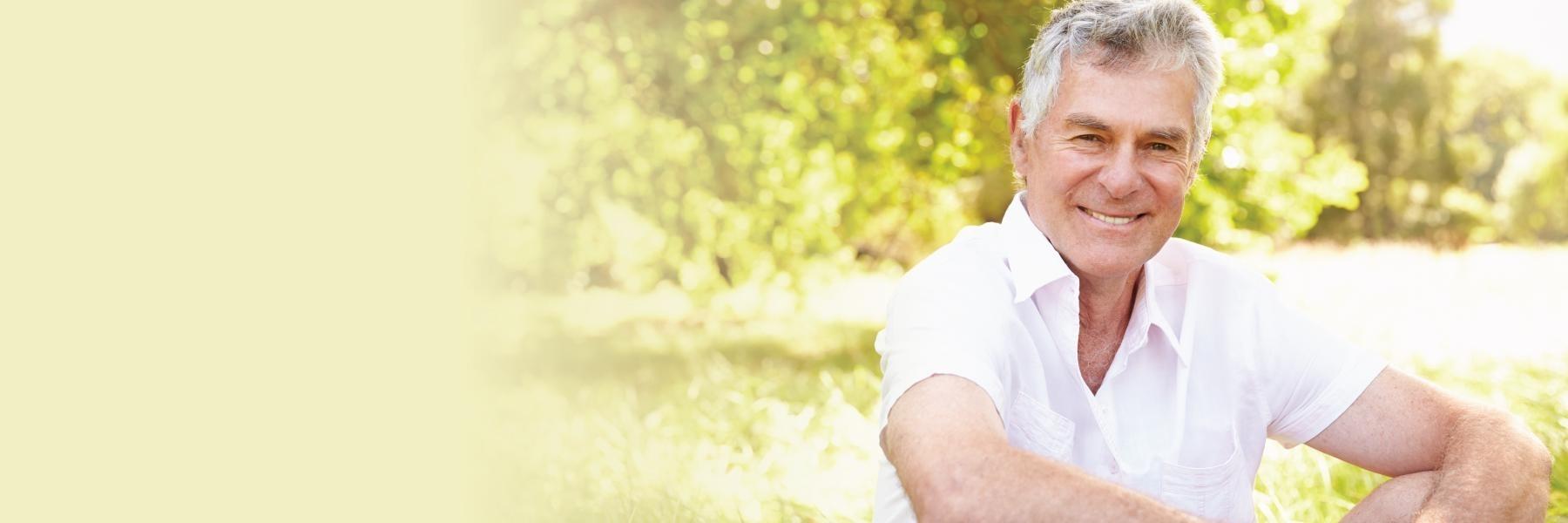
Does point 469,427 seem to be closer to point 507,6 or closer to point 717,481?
point 717,481

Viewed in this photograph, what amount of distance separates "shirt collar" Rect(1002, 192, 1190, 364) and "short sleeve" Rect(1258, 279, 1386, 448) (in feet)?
0.80

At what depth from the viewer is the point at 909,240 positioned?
56.5 feet

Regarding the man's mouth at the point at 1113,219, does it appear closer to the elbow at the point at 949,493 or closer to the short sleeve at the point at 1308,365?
the short sleeve at the point at 1308,365

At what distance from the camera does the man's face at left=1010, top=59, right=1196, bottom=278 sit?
264cm

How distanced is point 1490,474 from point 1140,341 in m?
0.78

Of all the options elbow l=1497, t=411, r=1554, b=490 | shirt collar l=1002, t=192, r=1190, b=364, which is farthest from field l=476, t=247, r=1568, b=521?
shirt collar l=1002, t=192, r=1190, b=364

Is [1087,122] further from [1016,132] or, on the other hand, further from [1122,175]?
[1016,132]

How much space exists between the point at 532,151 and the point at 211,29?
Result: 4.11 metres

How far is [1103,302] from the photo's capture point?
2840 millimetres

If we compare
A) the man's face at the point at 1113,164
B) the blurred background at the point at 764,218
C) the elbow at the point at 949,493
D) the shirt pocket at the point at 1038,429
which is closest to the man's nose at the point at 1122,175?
the man's face at the point at 1113,164

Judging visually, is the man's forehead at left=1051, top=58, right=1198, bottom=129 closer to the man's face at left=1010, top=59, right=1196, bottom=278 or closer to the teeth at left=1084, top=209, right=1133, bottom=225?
the man's face at left=1010, top=59, right=1196, bottom=278

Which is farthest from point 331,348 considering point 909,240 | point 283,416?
point 909,240

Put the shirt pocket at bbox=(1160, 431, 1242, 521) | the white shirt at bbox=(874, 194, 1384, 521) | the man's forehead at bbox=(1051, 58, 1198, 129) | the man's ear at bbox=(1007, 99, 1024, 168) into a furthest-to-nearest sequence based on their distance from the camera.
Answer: the man's ear at bbox=(1007, 99, 1024, 168)
the shirt pocket at bbox=(1160, 431, 1242, 521)
the man's forehead at bbox=(1051, 58, 1198, 129)
the white shirt at bbox=(874, 194, 1384, 521)
